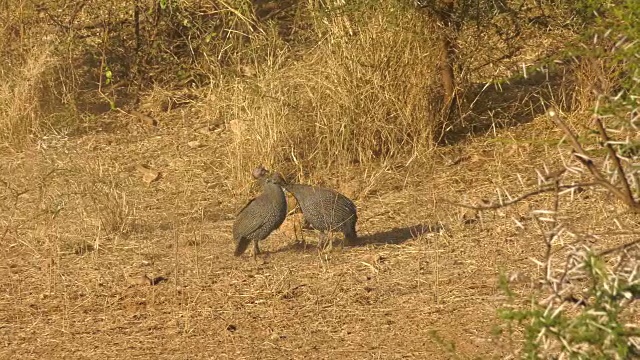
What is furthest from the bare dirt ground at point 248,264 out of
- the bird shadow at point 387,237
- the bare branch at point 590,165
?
the bare branch at point 590,165

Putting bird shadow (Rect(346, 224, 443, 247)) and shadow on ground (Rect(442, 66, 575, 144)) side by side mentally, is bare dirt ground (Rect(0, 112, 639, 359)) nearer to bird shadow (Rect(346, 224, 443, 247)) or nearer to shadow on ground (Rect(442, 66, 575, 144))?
bird shadow (Rect(346, 224, 443, 247))

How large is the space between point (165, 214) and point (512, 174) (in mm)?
2075

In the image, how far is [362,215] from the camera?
22.5 feet

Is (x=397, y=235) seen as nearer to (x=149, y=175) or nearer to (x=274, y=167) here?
(x=274, y=167)

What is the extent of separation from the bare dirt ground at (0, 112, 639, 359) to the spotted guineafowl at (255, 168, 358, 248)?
0.41 feet

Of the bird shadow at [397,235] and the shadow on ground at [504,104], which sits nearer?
the bird shadow at [397,235]

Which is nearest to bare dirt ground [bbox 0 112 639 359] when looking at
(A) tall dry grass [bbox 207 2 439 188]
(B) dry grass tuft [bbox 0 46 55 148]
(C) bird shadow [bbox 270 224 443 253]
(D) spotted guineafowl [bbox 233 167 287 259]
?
(C) bird shadow [bbox 270 224 443 253]

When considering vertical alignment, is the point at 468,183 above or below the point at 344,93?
below

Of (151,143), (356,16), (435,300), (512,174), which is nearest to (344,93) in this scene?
(356,16)

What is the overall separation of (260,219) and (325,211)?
34cm

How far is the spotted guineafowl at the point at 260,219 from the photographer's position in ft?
19.9

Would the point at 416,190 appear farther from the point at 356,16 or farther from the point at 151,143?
the point at 151,143

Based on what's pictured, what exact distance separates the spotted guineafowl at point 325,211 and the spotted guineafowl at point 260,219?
0.10 m

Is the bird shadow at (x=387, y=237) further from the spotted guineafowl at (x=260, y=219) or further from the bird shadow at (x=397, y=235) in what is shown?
the spotted guineafowl at (x=260, y=219)
